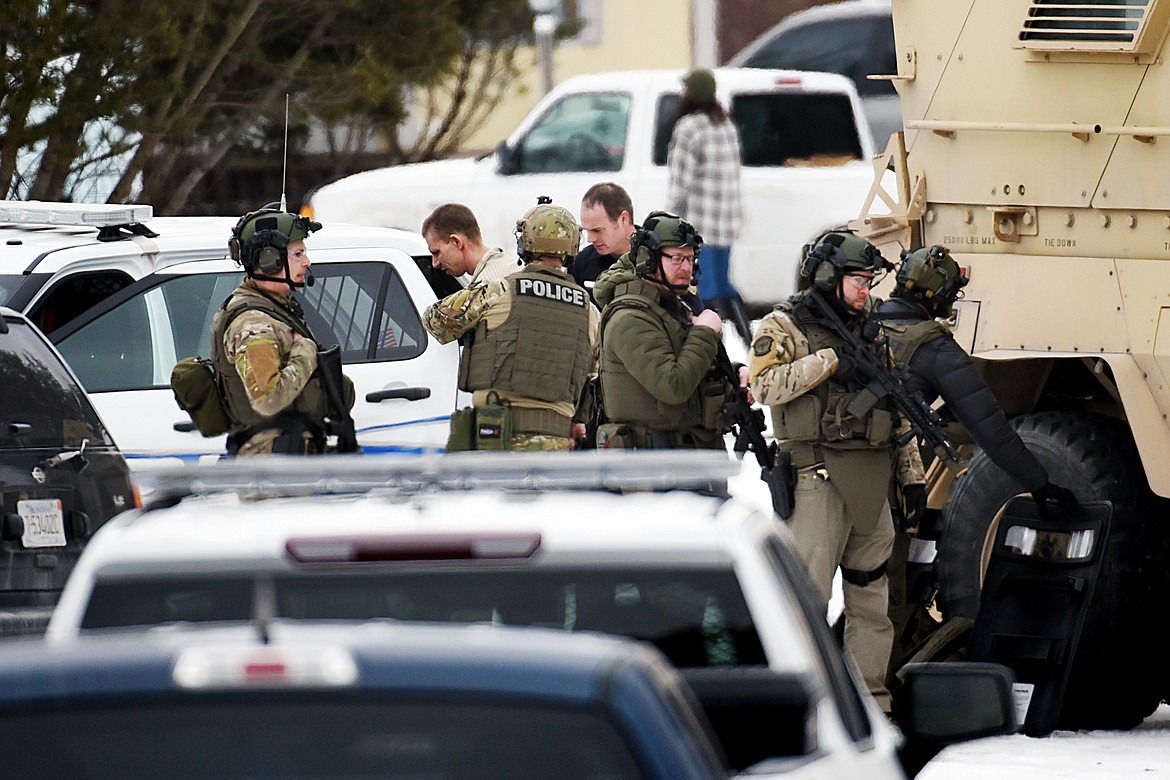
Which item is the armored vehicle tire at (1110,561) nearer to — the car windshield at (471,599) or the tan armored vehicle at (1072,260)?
the tan armored vehicle at (1072,260)

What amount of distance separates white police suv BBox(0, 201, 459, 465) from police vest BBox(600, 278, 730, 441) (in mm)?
1301

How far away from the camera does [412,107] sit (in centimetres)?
2358

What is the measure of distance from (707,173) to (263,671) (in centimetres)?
1209

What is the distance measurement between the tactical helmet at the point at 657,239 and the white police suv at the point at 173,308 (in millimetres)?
1553

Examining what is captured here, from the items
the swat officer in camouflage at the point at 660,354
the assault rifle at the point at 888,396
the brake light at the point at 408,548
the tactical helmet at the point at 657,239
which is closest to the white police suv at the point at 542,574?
the brake light at the point at 408,548

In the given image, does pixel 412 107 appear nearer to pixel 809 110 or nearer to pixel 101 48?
pixel 809 110

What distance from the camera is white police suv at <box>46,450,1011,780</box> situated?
3.19 metres

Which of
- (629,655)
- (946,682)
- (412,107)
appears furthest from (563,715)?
(412,107)

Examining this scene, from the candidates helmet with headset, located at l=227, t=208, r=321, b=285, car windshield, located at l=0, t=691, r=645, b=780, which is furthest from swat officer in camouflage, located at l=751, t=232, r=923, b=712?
car windshield, located at l=0, t=691, r=645, b=780

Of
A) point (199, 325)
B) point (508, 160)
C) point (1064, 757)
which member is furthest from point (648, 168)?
point (1064, 757)

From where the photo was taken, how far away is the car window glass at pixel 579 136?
15.5m

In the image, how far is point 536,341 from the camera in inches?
314

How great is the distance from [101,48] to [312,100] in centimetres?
283

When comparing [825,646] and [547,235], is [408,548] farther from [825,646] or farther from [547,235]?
[547,235]
